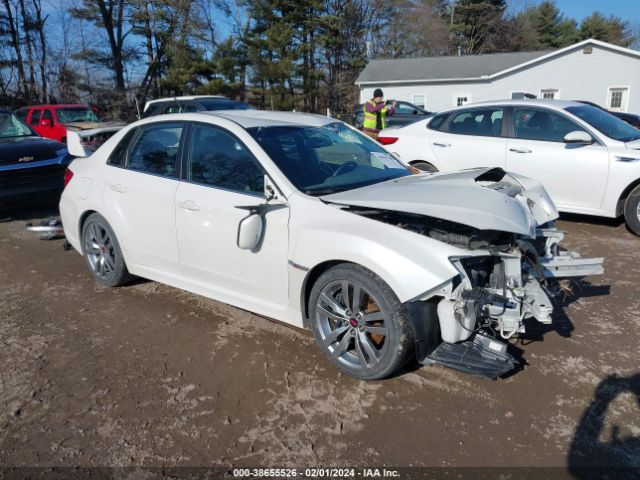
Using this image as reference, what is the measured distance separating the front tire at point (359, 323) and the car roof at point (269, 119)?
150 cm

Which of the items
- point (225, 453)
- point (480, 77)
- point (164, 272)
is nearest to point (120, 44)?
point (480, 77)

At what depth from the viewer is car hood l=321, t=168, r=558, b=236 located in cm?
300

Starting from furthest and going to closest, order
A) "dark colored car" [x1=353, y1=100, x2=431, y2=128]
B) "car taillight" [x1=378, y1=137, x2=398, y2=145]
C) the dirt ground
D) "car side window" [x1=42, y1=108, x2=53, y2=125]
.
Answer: "dark colored car" [x1=353, y1=100, x2=431, y2=128] → "car side window" [x1=42, y1=108, x2=53, y2=125] → "car taillight" [x1=378, y1=137, x2=398, y2=145] → the dirt ground

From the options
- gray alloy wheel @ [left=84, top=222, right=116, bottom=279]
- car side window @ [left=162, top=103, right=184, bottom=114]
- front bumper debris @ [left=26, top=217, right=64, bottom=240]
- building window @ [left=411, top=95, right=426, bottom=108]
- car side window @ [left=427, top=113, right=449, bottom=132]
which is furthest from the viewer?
building window @ [left=411, top=95, right=426, bottom=108]

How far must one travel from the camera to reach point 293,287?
3.46 metres

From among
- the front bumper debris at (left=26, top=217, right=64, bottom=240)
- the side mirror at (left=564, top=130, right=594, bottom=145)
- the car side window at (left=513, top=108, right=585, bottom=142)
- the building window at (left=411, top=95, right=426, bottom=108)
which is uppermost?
the building window at (left=411, top=95, right=426, bottom=108)

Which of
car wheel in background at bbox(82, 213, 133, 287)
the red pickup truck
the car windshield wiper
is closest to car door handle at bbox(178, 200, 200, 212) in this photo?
the car windshield wiper

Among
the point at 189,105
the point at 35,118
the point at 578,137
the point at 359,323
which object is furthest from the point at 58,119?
the point at 359,323

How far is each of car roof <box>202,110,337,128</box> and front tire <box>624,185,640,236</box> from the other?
12.7 feet

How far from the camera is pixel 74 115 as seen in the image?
16.8 meters

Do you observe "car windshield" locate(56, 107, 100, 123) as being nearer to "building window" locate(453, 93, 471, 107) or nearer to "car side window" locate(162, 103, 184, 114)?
"car side window" locate(162, 103, 184, 114)

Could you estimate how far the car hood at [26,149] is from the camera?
7.66 m

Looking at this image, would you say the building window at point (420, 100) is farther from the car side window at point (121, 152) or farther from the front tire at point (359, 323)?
the front tire at point (359, 323)

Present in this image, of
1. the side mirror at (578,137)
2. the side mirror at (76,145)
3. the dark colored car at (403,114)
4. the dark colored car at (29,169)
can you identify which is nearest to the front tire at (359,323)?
the side mirror at (76,145)
